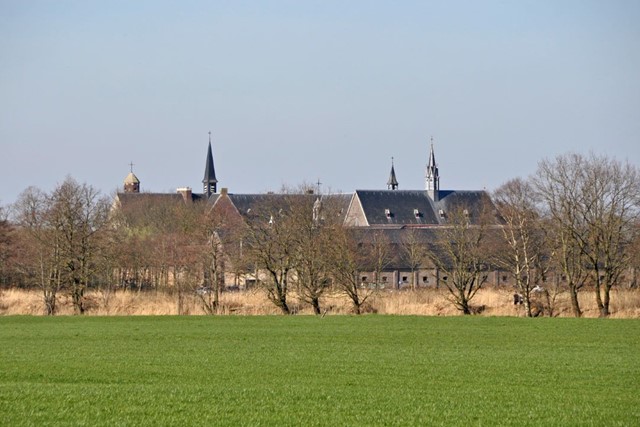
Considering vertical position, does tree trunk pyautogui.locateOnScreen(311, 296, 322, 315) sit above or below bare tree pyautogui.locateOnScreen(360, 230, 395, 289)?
below

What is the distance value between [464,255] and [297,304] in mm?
9908

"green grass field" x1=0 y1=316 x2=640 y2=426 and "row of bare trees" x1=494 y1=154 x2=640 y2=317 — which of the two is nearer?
"green grass field" x1=0 y1=316 x2=640 y2=426

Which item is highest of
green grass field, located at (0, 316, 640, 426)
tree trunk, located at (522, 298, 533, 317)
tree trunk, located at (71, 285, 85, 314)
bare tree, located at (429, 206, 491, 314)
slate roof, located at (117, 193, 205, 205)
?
slate roof, located at (117, 193, 205, 205)

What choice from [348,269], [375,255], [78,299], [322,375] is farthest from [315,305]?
[322,375]

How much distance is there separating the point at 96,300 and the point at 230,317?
378 inches

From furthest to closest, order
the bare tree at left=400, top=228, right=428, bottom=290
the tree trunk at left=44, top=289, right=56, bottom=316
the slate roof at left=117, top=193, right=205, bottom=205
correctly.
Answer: the slate roof at left=117, top=193, right=205, bottom=205, the bare tree at left=400, top=228, right=428, bottom=290, the tree trunk at left=44, top=289, right=56, bottom=316

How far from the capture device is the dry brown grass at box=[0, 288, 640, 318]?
184ft

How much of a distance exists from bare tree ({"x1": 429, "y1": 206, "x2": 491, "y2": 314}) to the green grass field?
36.2ft

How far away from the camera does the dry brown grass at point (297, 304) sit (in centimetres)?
5597

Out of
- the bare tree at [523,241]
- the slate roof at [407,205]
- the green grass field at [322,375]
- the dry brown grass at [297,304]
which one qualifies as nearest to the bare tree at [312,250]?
the dry brown grass at [297,304]

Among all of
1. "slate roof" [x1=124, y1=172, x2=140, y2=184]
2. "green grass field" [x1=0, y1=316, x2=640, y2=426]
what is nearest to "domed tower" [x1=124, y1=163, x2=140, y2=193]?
"slate roof" [x1=124, y1=172, x2=140, y2=184]

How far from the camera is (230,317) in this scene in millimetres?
52938

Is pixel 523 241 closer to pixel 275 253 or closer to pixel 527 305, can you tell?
pixel 527 305

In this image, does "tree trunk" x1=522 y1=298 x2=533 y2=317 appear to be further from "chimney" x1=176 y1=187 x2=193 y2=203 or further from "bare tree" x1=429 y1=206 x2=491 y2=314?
"chimney" x1=176 y1=187 x2=193 y2=203
